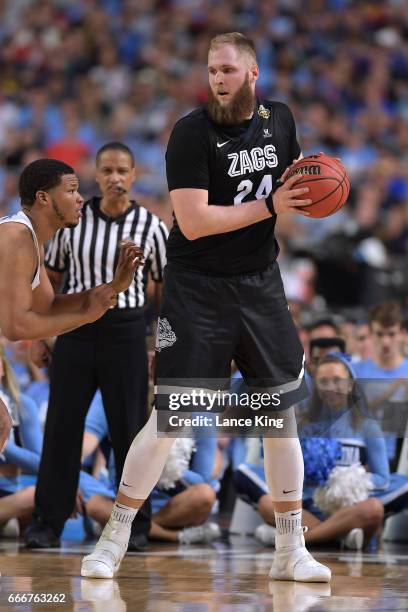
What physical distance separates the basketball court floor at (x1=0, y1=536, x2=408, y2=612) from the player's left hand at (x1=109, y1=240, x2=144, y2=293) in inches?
45.0

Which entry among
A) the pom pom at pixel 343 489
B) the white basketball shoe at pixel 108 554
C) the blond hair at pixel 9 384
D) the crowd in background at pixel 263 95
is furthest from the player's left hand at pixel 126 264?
the crowd in background at pixel 263 95

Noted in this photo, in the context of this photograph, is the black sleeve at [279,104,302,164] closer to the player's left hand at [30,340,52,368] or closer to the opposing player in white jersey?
the opposing player in white jersey

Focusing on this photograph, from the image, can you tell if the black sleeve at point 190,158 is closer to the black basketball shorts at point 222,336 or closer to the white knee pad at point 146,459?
the black basketball shorts at point 222,336

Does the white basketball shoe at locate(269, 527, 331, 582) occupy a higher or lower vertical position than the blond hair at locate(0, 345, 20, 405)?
lower

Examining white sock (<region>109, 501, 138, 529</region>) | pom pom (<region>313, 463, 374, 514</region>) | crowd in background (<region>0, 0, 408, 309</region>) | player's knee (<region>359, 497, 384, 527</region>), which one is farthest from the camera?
crowd in background (<region>0, 0, 408, 309</region>)

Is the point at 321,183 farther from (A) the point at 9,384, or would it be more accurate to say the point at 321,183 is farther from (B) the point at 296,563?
(A) the point at 9,384

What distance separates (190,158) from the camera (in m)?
4.36

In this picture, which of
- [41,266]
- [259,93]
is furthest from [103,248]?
[259,93]

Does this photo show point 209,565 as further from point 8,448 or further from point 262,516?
point 8,448

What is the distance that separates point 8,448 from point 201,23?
902 cm

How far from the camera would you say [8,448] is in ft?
20.2

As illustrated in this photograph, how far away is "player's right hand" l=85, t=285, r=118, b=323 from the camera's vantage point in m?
4.46

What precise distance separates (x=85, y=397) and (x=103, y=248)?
0.74 meters

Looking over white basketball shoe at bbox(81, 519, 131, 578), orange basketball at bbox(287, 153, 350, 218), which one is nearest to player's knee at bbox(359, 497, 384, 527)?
white basketball shoe at bbox(81, 519, 131, 578)
